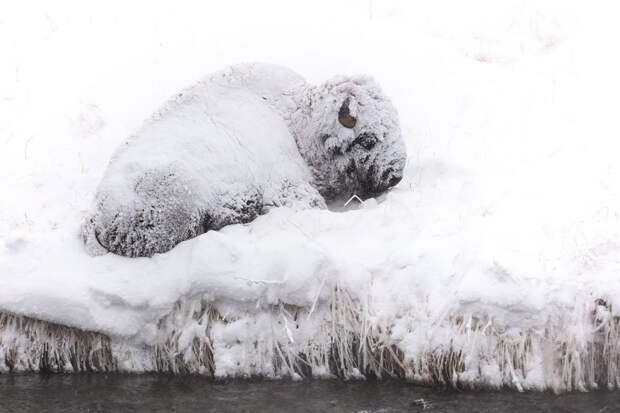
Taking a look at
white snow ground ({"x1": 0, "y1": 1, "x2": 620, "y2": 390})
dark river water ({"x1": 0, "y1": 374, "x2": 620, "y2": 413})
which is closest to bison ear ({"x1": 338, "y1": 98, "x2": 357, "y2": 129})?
white snow ground ({"x1": 0, "y1": 1, "x2": 620, "y2": 390})

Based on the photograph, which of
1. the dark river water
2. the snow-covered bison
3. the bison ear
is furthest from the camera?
the bison ear

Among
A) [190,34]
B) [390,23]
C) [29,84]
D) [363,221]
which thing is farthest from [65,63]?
[363,221]

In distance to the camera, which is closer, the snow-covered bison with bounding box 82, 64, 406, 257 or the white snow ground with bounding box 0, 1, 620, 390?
the white snow ground with bounding box 0, 1, 620, 390

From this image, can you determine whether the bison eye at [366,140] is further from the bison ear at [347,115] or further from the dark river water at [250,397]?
the dark river water at [250,397]

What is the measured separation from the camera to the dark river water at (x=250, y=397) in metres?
4.14

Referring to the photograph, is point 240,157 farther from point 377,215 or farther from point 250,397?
point 250,397

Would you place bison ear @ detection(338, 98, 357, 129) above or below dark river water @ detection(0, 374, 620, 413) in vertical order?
above

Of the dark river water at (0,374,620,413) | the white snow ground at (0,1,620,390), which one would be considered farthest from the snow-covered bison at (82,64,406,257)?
the dark river water at (0,374,620,413)

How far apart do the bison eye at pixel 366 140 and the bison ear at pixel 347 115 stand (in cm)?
10

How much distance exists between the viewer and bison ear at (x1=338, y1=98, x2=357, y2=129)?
5.04 metres

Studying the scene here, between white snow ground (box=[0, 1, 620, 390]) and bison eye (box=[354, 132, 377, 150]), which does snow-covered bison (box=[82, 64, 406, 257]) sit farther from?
white snow ground (box=[0, 1, 620, 390])

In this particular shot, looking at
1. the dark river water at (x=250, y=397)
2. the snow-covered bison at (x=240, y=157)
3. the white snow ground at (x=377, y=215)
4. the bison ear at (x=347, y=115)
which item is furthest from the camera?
the bison ear at (x=347, y=115)

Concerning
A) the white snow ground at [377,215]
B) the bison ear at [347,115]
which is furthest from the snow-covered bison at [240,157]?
the white snow ground at [377,215]

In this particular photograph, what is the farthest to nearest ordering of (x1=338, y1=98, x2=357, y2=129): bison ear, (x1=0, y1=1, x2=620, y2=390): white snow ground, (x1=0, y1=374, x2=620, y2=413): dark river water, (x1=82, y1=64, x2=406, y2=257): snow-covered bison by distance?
(x1=338, y1=98, x2=357, y2=129): bison ear → (x1=82, y1=64, x2=406, y2=257): snow-covered bison → (x1=0, y1=1, x2=620, y2=390): white snow ground → (x1=0, y1=374, x2=620, y2=413): dark river water
